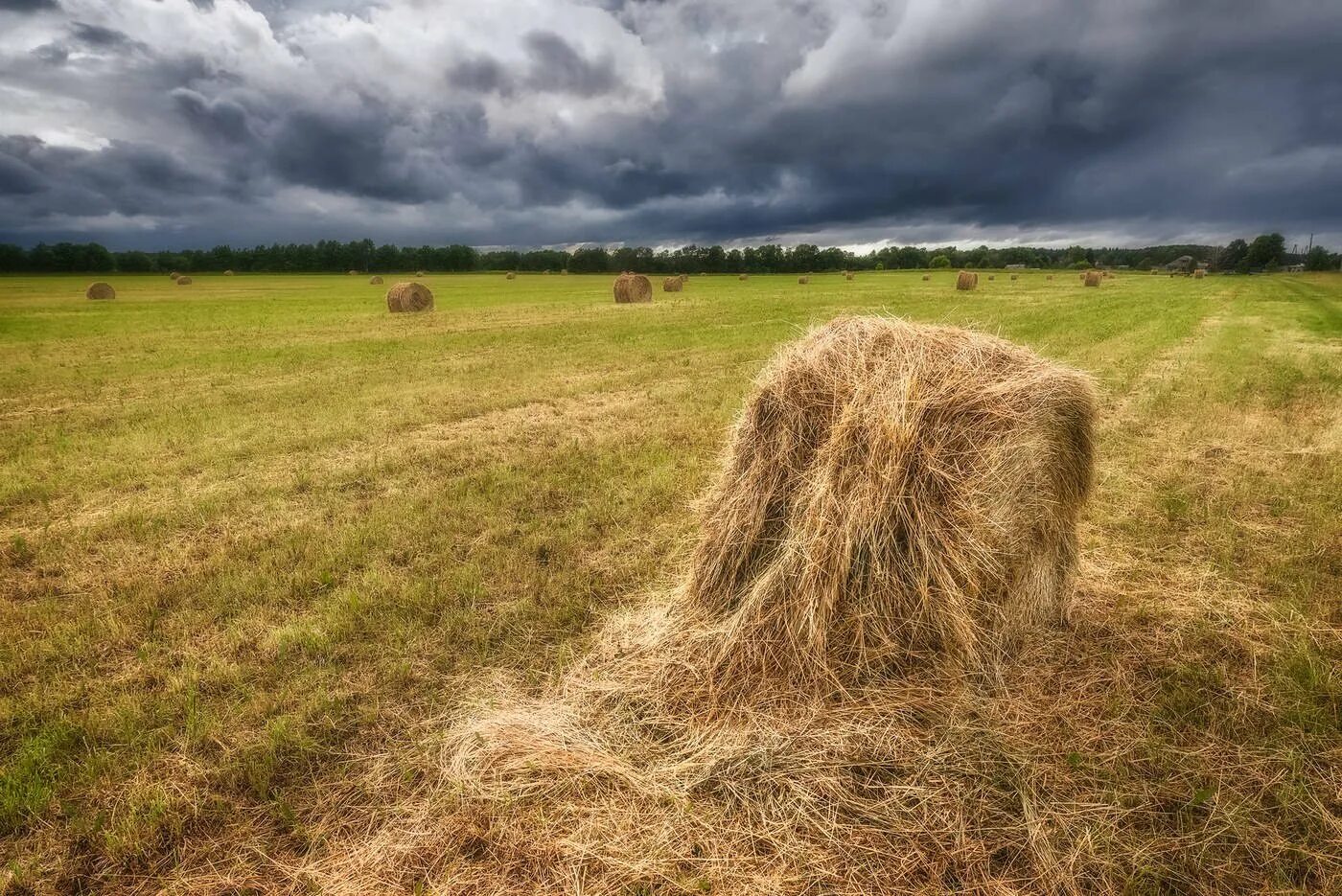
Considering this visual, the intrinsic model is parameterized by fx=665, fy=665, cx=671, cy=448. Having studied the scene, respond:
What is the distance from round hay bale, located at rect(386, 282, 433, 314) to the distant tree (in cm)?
14277

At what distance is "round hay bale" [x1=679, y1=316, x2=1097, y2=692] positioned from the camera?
4125mm

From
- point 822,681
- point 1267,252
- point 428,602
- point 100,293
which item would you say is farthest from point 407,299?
point 1267,252

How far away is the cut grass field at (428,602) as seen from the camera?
340 cm

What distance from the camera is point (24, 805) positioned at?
11.5 feet

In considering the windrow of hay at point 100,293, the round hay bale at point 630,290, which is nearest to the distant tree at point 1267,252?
the round hay bale at point 630,290

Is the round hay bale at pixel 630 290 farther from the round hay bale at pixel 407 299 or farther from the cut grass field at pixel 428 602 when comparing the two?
the cut grass field at pixel 428 602

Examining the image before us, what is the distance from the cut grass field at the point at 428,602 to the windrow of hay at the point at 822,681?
212 millimetres

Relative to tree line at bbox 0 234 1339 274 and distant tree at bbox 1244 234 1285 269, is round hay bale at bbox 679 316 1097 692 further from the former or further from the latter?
distant tree at bbox 1244 234 1285 269

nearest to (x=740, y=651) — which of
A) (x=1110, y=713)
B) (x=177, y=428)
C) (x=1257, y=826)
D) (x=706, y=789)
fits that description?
(x=706, y=789)

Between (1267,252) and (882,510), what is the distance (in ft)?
510

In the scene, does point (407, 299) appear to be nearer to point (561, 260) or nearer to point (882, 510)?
point (882, 510)

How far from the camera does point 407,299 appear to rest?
32781 millimetres

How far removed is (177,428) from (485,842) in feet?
35.5

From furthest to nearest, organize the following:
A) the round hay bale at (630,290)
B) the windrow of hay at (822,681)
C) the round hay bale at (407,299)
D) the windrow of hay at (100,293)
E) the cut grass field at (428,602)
A: the windrow of hay at (100,293) < the round hay bale at (630,290) < the round hay bale at (407,299) < the cut grass field at (428,602) < the windrow of hay at (822,681)
